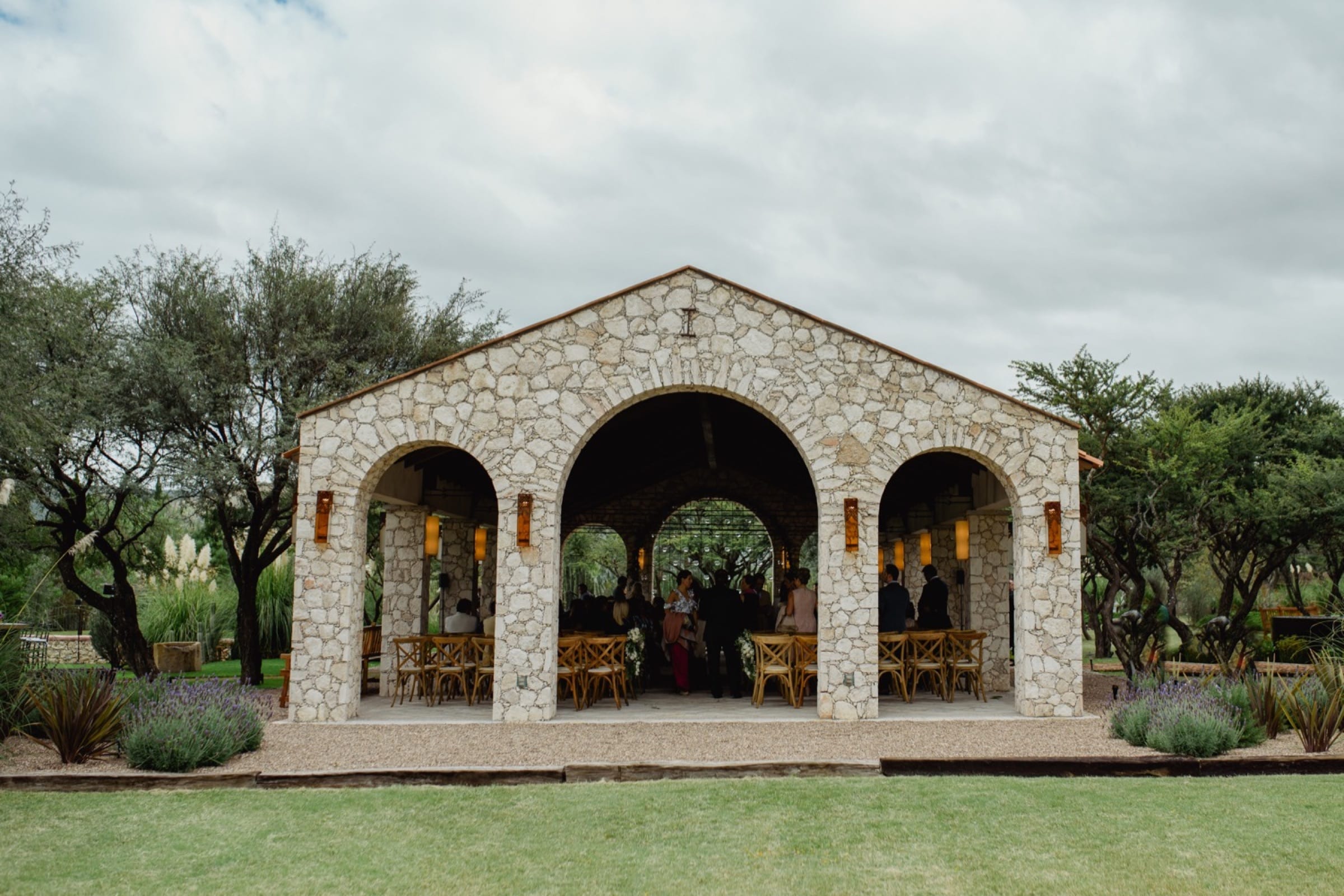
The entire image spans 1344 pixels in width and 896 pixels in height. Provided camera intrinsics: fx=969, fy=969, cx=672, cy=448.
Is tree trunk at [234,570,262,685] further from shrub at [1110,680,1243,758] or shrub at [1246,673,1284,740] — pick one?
shrub at [1246,673,1284,740]

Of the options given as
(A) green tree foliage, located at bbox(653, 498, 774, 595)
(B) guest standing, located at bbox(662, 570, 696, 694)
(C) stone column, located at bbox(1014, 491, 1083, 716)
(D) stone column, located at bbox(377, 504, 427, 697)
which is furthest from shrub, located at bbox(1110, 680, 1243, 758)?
(A) green tree foliage, located at bbox(653, 498, 774, 595)

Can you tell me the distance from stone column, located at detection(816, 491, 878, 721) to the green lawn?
323cm

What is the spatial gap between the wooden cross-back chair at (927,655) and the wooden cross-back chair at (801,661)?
3.86 feet

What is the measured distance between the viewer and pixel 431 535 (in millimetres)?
13188

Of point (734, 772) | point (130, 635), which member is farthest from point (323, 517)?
point (130, 635)

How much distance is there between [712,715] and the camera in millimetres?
10797

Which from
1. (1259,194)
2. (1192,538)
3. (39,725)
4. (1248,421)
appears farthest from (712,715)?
(1259,194)

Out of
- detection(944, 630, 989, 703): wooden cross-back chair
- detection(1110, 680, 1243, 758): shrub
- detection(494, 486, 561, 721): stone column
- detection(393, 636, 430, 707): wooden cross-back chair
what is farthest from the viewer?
detection(944, 630, 989, 703): wooden cross-back chair

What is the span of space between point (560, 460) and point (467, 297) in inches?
310

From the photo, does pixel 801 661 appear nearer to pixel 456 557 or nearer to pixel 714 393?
pixel 714 393

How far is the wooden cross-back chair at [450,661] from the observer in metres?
11.5

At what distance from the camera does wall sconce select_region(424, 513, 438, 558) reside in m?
13.1

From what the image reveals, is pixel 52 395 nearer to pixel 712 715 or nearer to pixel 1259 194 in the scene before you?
pixel 712 715

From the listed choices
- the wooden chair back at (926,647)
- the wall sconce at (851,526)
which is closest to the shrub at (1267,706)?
the wooden chair back at (926,647)
